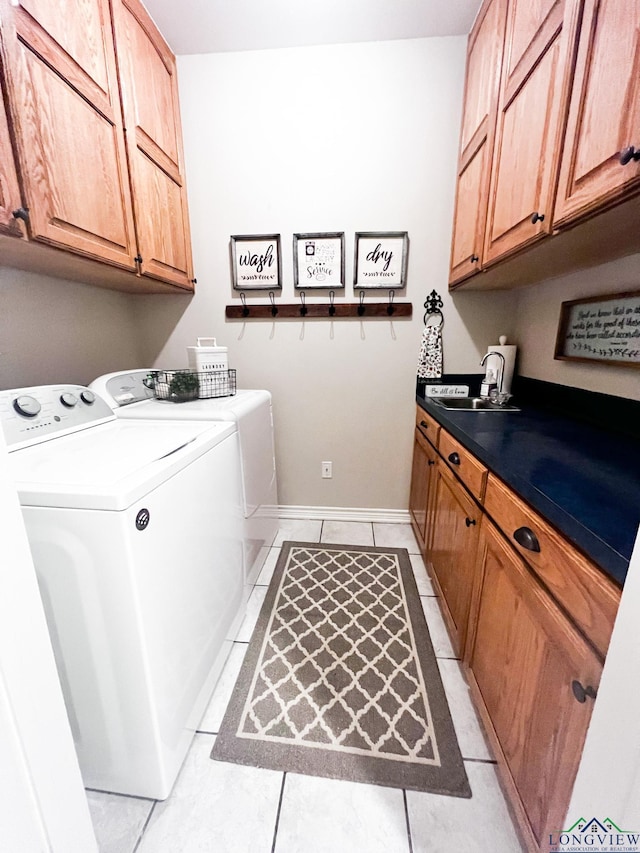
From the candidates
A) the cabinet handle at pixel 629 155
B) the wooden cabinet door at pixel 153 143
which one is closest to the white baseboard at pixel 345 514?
the wooden cabinet door at pixel 153 143

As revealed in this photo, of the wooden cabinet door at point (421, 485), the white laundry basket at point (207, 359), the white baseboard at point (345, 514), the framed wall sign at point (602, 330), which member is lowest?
the white baseboard at point (345, 514)

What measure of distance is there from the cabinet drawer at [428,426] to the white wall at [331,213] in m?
0.15

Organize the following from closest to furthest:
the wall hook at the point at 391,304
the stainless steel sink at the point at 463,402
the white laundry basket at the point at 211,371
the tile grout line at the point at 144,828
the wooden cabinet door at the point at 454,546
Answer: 1. the tile grout line at the point at 144,828
2. the wooden cabinet door at the point at 454,546
3. the white laundry basket at the point at 211,371
4. the stainless steel sink at the point at 463,402
5. the wall hook at the point at 391,304

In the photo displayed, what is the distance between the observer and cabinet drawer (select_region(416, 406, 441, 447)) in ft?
5.30

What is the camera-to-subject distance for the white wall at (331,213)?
5.88ft

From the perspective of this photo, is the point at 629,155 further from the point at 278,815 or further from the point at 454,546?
the point at 278,815

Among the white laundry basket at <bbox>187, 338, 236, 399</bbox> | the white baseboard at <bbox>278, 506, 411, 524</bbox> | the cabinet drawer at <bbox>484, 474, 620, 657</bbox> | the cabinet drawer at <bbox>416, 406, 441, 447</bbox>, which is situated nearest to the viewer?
the cabinet drawer at <bbox>484, 474, 620, 657</bbox>

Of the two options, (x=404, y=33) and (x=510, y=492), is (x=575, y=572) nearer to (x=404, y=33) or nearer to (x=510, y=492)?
(x=510, y=492)

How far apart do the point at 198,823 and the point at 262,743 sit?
0.76 feet

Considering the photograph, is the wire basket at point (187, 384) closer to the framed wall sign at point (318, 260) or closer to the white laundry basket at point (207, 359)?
the white laundry basket at point (207, 359)

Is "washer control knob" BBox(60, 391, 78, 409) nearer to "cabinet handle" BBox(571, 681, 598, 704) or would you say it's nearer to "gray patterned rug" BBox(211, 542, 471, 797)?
"gray patterned rug" BBox(211, 542, 471, 797)

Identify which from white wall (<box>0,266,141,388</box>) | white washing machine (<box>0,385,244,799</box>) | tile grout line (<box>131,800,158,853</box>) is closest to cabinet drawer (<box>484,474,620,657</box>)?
white washing machine (<box>0,385,244,799</box>)

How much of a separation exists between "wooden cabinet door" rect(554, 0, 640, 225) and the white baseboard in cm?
183

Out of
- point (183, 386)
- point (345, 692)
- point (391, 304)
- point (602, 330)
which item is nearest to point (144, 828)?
point (345, 692)
